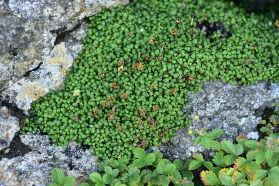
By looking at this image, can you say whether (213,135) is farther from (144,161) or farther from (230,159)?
(144,161)

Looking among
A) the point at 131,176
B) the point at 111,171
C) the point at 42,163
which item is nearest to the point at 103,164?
the point at 111,171

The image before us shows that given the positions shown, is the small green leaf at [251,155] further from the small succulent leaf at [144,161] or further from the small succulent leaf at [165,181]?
the small succulent leaf at [144,161]

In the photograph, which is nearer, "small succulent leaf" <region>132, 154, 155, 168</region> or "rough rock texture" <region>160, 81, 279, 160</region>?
"small succulent leaf" <region>132, 154, 155, 168</region>

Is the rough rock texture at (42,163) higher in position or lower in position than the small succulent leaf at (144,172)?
higher

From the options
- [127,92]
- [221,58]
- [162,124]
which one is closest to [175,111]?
[162,124]

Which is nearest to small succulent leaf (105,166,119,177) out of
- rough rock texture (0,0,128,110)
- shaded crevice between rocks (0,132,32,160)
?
shaded crevice between rocks (0,132,32,160)

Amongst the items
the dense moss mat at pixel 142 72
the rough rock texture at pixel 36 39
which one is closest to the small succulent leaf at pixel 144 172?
the dense moss mat at pixel 142 72

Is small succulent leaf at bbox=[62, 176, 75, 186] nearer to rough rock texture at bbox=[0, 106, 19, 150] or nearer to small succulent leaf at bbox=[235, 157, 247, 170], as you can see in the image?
rough rock texture at bbox=[0, 106, 19, 150]
